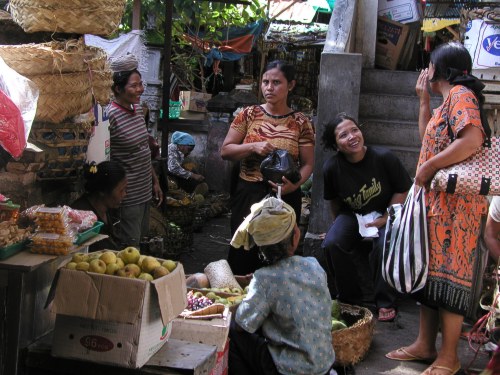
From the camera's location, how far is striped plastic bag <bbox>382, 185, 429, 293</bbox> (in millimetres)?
4812

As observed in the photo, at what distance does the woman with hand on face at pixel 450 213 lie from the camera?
4723 millimetres

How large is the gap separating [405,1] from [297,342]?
6568 millimetres

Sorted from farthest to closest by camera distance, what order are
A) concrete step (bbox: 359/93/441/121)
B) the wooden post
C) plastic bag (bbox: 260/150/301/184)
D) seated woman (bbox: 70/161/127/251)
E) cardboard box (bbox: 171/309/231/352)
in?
1. the wooden post
2. concrete step (bbox: 359/93/441/121)
3. plastic bag (bbox: 260/150/301/184)
4. seated woman (bbox: 70/161/127/251)
5. cardboard box (bbox: 171/309/231/352)

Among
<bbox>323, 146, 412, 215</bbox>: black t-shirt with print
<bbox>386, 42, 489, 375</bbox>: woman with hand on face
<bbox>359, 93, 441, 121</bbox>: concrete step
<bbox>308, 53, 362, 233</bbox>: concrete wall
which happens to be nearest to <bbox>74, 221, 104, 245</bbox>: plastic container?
<bbox>386, 42, 489, 375</bbox>: woman with hand on face

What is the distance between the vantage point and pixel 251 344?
4.41 metres

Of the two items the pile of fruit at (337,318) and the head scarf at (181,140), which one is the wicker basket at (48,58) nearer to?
the pile of fruit at (337,318)

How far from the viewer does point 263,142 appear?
587 centimetres

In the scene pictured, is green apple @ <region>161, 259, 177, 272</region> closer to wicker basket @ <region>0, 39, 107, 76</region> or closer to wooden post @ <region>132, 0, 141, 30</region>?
wicker basket @ <region>0, 39, 107, 76</region>

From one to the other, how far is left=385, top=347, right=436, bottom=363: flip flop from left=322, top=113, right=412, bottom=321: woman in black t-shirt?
65 centimetres

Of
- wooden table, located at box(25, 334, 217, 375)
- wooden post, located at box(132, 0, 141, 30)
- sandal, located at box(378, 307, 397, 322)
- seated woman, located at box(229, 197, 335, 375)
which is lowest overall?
sandal, located at box(378, 307, 397, 322)

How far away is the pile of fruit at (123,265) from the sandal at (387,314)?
2.39m

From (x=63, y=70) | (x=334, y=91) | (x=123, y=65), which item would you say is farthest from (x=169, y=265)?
(x=334, y=91)

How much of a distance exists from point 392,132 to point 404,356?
10.8 feet

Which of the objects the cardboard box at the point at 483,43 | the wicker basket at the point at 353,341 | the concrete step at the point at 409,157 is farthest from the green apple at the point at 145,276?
the cardboard box at the point at 483,43
